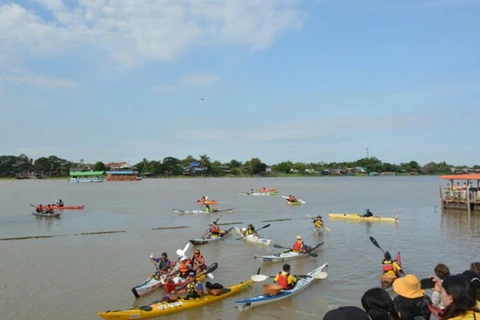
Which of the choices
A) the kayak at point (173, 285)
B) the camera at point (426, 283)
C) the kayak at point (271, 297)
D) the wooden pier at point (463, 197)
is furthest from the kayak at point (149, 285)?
the wooden pier at point (463, 197)

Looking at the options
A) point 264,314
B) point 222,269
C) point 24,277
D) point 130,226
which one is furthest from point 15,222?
point 264,314

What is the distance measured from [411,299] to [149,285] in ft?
35.8

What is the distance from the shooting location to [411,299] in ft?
16.6

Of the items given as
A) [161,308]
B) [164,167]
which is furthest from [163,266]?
[164,167]

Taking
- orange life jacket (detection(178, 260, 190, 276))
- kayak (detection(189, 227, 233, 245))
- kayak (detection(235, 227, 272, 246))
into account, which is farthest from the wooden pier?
orange life jacket (detection(178, 260, 190, 276))

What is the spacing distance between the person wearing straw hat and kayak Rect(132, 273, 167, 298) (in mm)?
10497

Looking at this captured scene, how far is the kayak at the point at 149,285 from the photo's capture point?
13.7 meters

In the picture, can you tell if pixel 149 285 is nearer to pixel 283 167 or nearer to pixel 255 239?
pixel 255 239

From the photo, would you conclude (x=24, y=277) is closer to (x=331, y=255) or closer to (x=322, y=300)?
(x=322, y=300)

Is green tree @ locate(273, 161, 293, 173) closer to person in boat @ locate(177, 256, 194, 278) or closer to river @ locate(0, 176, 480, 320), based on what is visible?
river @ locate(0, 176, 480, 320)

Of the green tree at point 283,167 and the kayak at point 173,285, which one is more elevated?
the green tree at point 283,167

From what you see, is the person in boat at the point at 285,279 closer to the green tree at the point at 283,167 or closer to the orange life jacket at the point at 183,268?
the orange life jacket at the point at 183,268

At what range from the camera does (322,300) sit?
13.3 meters

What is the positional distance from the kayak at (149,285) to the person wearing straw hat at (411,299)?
34.4 ft
